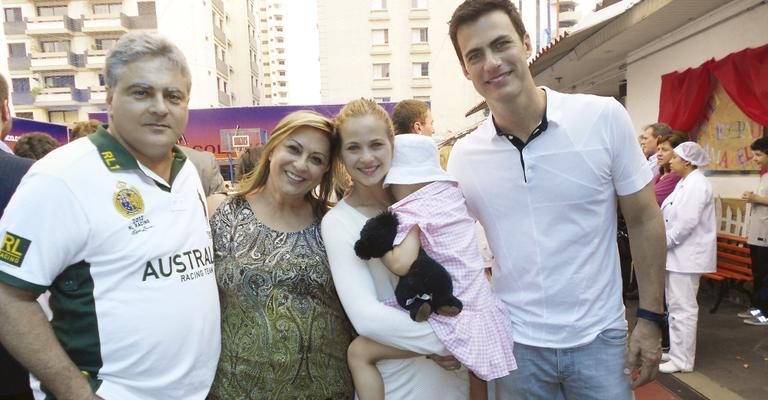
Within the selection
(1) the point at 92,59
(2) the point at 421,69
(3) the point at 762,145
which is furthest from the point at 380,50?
(3) the point at 762,145

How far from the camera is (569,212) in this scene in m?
1.86

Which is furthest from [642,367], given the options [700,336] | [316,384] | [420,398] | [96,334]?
[700,336]

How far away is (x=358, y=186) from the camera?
2061 mm

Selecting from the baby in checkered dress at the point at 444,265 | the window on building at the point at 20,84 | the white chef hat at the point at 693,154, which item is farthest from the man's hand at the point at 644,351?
the window on building at the point at 20,84

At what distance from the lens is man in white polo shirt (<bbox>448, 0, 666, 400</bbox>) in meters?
1.86

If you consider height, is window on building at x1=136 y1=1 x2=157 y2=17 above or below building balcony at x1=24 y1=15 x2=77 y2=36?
above

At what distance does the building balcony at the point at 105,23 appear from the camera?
32781mm

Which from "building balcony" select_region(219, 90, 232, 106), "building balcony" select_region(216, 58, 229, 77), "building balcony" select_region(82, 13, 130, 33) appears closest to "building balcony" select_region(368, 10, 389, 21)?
"building balcony" select_region(216, 58, 229, 77)

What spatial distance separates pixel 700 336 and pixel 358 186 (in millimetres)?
4866

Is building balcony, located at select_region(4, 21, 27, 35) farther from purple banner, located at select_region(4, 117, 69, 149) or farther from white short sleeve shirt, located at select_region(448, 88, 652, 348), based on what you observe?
white short sleeve shirt, located at select_region(448, 88, 652, 348)

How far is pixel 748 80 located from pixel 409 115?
4353mm

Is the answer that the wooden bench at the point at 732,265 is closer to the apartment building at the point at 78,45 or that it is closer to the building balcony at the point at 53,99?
the apartment building at the point at 78,45

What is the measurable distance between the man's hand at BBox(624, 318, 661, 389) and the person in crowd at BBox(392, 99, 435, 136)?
2094mm

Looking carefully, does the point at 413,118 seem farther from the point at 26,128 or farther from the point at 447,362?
the point at 26,128
